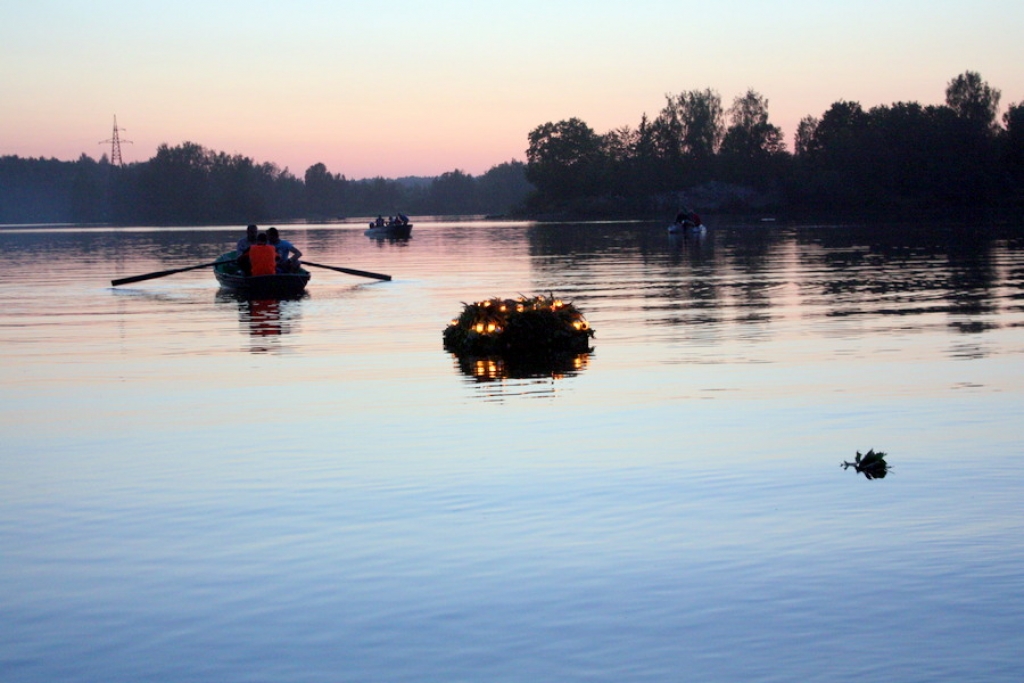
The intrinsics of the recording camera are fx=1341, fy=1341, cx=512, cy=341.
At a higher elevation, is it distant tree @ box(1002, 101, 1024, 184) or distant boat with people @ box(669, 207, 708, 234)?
distant tree @ box(1002, 101, 1024, 184)

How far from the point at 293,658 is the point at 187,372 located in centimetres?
1340

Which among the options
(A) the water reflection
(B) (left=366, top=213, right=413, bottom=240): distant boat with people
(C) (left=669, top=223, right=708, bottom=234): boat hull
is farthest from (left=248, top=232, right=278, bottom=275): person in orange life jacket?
(B) (left=366, top=213, right=413, bottom=240): distant boat with people

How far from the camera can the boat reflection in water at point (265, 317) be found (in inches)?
966

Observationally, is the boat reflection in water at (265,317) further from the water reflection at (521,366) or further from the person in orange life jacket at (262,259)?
the water reflection at (521,366)

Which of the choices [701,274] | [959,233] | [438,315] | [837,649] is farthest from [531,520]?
[959,233]

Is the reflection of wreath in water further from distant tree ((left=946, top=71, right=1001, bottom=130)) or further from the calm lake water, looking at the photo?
distant tree ((left=946, top=71, right=1001, bottom=130))

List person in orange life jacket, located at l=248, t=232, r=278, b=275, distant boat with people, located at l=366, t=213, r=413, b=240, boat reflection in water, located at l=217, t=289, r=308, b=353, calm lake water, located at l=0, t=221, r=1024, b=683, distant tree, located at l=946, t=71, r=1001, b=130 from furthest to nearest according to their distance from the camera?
distant tree, located at l=946, t=71, r=1001, b=130 → distant boat with people, located at l=366, t=213, r=413, b=240 → person in orange life jacket, located at l=248, t=232, r=278, b=275 → boat reflection in water, located at l=217, t=289, r=308, b=353 → calm lake water, located at l=0, t=221, r=1024, b=683

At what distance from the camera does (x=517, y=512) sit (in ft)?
33.4

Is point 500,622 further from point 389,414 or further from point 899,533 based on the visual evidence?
point 389,414

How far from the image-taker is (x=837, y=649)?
7012 mm

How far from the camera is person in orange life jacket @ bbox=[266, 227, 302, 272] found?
3866 cm

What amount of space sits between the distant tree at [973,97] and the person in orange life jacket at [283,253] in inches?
5852

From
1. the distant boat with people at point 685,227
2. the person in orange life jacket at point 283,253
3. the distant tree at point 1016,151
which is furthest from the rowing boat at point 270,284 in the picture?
the distant tree at point 1016,151

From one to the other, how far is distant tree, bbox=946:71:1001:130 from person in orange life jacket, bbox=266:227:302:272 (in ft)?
488
